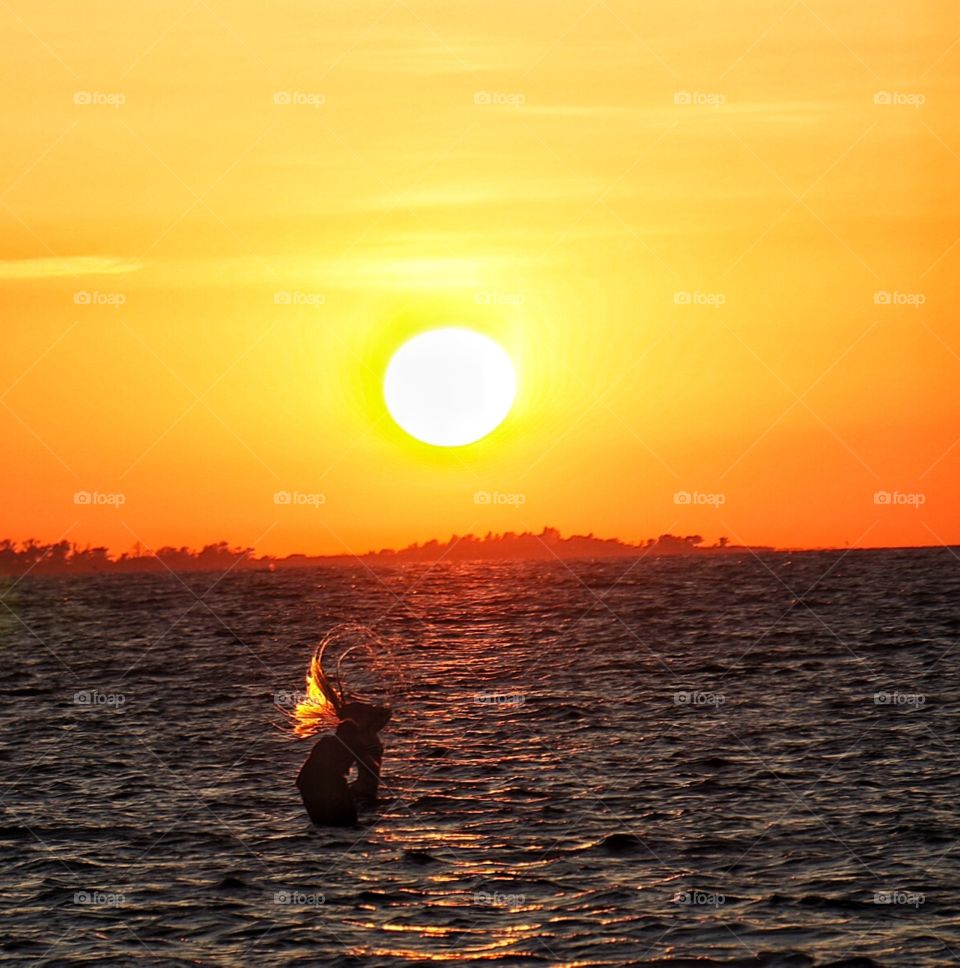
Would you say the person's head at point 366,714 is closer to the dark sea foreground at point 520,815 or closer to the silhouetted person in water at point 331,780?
the silhouetted person in water at point 331,780

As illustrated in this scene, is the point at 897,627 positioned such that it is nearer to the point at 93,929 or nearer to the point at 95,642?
the point at 95,642

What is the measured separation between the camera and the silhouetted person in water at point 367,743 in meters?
36.9

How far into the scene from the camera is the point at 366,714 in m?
36.9

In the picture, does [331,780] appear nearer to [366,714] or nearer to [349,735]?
[349,735]

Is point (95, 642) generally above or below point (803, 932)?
above

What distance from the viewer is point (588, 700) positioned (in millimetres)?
59219

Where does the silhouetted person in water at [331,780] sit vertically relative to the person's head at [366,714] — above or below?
below

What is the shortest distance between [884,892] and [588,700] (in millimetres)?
28660

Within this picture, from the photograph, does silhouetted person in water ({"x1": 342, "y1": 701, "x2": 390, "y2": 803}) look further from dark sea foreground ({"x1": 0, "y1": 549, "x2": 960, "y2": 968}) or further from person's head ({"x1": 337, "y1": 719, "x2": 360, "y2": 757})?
dark sea foreground ({"x1": 0, "y1": 549, "x2": 960, "y2": 968})

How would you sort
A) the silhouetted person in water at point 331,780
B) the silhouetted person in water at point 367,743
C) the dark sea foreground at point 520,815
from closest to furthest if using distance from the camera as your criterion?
the dark sea foreground at point 520,815, the silhouetted person in water at point 331,780, the silhouetted person in water at point 367,743

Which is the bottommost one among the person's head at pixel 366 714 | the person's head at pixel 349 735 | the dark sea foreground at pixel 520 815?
the dark sea foreground at pixel 520 815

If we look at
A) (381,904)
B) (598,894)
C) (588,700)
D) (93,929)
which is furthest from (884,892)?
(588,700)

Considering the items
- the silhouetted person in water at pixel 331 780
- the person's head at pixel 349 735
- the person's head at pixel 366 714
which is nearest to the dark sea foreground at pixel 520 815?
the silhouetted person in water at pixel 331 780

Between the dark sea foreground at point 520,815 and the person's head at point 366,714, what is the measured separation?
248cm
